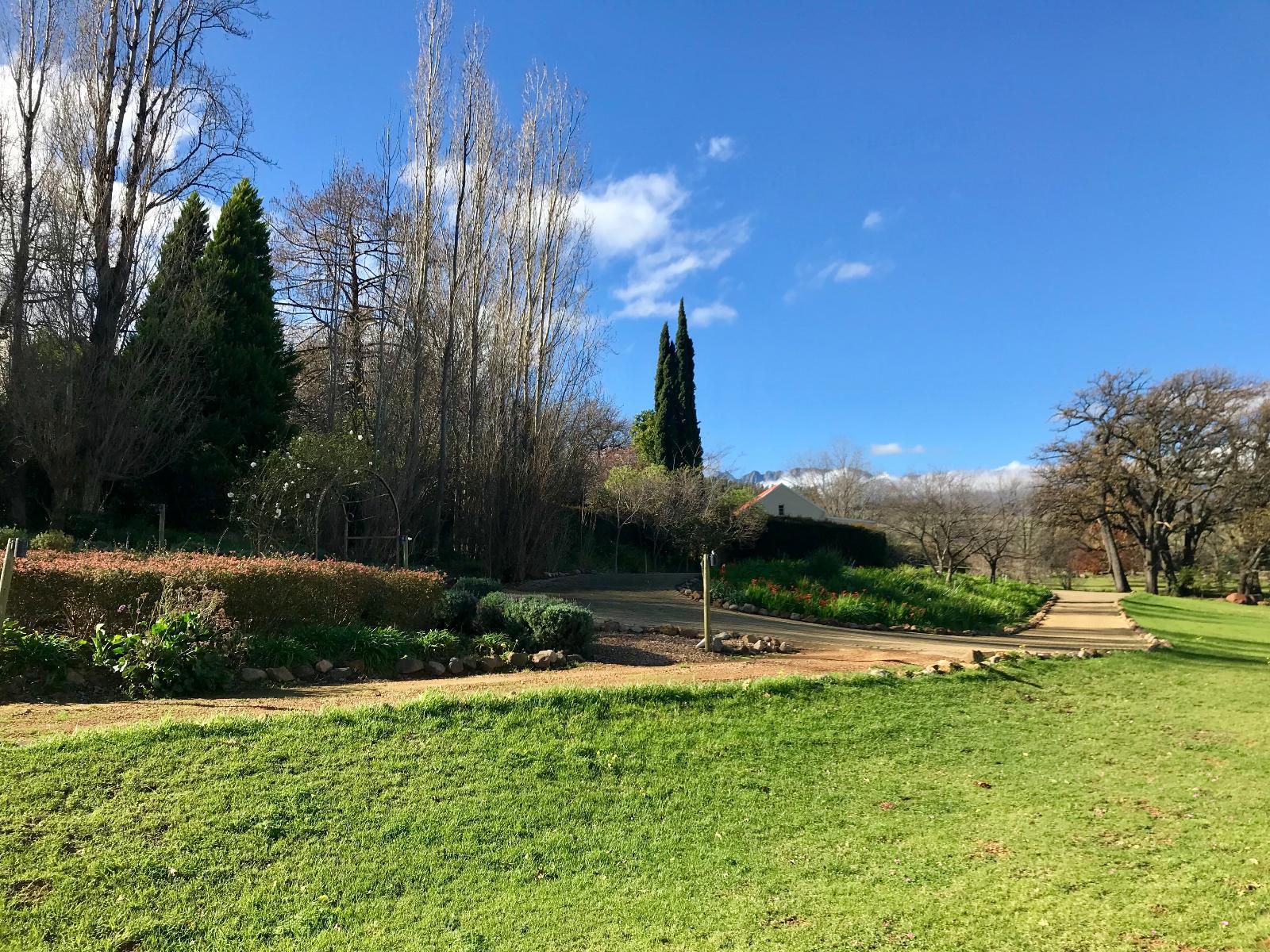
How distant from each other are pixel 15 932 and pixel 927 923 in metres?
3.67

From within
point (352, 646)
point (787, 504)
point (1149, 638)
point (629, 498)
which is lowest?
point (1149, 638)

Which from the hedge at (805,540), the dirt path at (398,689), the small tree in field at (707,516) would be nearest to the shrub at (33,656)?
the dirt path at (398,689)

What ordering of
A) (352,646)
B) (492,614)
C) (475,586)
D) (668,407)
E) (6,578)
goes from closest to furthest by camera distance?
(6,578), (352,646), (492,614), (475,586), (668,407)

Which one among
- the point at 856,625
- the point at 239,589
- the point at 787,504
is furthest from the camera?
the point at 787,504

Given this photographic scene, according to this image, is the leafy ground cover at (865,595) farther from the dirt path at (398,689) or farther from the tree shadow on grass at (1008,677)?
the tree shadow on grass at (1008,677)

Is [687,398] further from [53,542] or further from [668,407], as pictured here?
[53,542]

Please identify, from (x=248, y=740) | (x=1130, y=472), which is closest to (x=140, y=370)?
(x=248, y=740)

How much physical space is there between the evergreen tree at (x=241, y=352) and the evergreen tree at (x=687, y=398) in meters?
19.4

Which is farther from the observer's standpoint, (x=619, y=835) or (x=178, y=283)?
(x=178, y=283)

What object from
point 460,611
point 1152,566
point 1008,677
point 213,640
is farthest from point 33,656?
point 1152,566

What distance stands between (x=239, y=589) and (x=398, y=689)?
1948 millimetres

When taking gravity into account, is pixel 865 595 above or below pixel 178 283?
below

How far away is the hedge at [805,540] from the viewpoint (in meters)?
23.5

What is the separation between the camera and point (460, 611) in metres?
8.72
